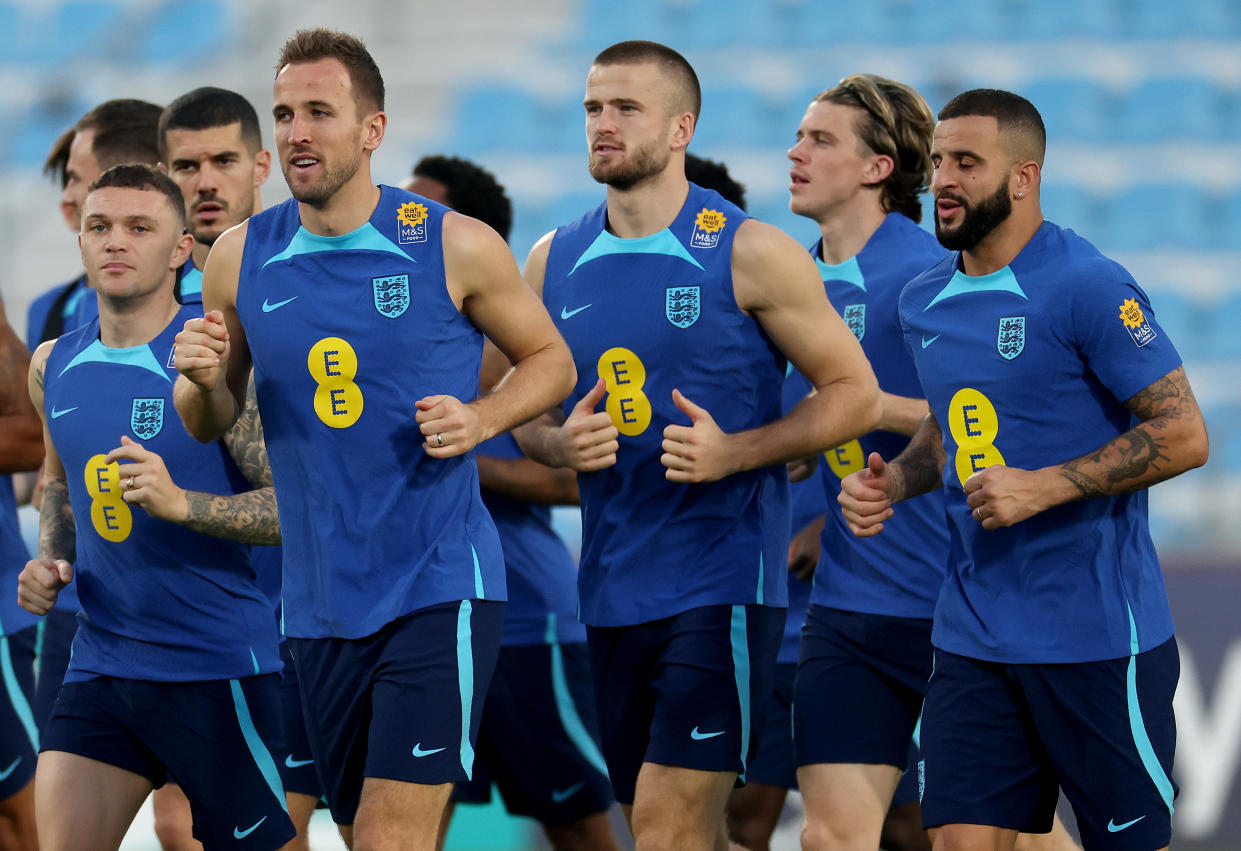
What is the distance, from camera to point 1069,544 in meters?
4.71

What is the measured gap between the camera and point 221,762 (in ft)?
16.6

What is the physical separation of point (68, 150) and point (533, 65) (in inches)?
417

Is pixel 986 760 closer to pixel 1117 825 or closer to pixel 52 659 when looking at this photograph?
pixel 1117 825

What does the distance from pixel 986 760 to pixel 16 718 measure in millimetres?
3665

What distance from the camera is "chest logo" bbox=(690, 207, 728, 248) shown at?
5.21m

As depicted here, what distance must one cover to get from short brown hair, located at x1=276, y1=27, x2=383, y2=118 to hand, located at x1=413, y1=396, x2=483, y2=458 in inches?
35.7

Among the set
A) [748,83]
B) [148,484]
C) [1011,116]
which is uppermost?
[748,83]

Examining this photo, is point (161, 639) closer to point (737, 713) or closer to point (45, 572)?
point (45, 572)

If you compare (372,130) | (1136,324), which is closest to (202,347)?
(372,130)

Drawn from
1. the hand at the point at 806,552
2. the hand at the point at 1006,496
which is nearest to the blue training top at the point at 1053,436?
the hand at the point at 1006,496

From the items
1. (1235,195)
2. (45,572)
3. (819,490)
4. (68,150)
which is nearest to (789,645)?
(819,490)

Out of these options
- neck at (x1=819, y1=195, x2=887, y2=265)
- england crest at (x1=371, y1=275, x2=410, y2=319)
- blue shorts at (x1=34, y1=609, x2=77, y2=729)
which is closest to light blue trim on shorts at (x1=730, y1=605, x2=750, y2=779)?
england crest at (x1=371, y1=275, x2=410, y2=319)

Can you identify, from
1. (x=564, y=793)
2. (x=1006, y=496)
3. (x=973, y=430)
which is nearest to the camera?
(x=1006, y=496)

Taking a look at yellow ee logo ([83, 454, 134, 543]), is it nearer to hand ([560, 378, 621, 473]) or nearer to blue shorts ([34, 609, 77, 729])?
blue shorts ([34, 609, 77, 729])
